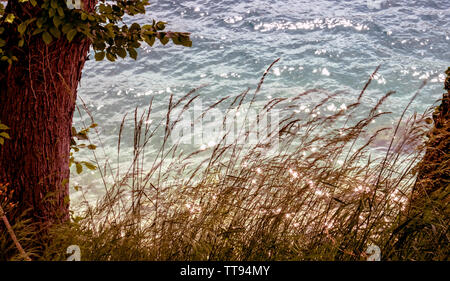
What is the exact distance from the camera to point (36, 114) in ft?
6.75

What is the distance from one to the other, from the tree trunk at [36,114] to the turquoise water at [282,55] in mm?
5178

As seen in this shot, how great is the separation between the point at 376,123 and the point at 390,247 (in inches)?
271

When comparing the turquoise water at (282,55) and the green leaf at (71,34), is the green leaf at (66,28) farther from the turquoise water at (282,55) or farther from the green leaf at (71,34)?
the turquoise water at (282,55)

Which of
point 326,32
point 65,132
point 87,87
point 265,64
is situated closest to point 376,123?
point 265,64

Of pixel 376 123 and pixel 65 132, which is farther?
pixel 376 123

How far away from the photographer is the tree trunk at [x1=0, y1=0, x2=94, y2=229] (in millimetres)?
2018

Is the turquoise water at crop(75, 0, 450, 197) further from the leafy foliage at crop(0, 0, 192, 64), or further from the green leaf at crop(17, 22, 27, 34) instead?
the green leaf at crop(17, 22, 27, 34)

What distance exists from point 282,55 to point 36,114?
9.22m

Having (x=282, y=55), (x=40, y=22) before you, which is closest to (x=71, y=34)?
(x=40, y=22)

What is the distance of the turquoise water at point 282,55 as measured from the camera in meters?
9.16

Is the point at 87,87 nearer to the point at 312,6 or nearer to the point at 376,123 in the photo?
the point at 376,123

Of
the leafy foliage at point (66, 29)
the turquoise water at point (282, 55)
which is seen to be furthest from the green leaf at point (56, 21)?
the turquoise water at point (282, 55)

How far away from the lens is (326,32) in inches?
469
